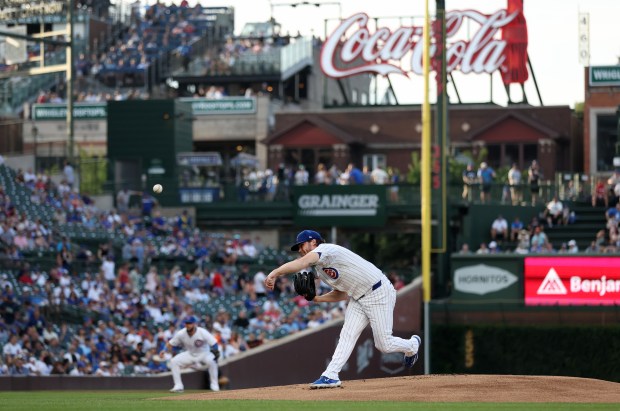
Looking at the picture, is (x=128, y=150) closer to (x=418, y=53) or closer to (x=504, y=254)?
(x=418, y=53)

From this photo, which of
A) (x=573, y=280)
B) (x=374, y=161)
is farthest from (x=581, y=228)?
(x=374, y=161)

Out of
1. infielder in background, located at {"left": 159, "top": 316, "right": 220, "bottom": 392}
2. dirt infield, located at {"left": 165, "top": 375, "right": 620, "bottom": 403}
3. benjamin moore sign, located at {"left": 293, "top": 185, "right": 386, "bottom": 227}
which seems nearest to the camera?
dirt infield, located at {"left": 165, "top": 375, "right": 620, "bottom": 403}

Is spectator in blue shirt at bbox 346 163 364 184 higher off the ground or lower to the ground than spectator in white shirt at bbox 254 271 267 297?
higher

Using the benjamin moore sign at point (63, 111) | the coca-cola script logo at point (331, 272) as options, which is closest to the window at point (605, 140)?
the benjamin moore sign at point (63, 111)

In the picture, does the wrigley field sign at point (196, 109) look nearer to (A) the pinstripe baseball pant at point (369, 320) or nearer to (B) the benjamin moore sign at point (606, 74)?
(B) the benjamin moore sign at point (606, 74)

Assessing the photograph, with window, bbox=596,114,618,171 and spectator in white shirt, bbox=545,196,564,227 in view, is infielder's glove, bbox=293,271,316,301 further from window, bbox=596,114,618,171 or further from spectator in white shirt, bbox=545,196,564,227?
window, bbox=596,114,618,171

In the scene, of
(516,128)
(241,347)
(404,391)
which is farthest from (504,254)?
(516,128)

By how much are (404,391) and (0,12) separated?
87.2ft

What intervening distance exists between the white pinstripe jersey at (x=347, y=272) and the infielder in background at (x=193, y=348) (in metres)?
7.47

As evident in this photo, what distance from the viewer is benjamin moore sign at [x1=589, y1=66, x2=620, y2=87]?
4831 cm

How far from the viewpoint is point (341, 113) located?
55188 millimetres

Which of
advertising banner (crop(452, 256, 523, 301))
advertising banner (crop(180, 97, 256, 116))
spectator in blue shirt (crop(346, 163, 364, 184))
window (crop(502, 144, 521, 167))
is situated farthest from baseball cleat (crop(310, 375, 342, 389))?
advertising banner (crop(180, 97, 256, 116))

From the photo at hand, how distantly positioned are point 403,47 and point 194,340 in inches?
1067

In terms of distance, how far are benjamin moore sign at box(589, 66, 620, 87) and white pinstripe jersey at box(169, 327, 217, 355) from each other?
30312mm
